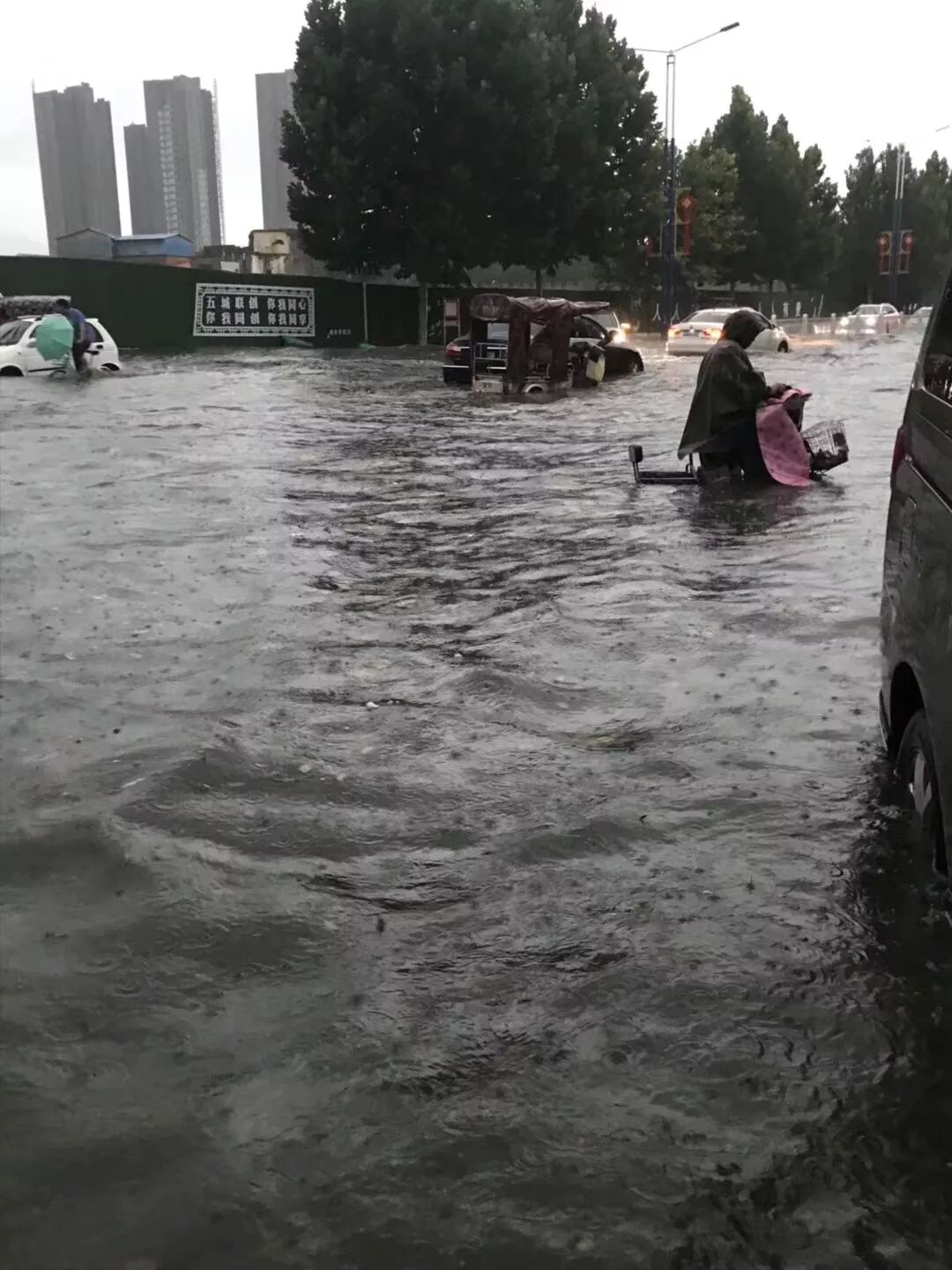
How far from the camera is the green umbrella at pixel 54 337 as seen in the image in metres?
23.2

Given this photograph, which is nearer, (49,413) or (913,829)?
(913,829)

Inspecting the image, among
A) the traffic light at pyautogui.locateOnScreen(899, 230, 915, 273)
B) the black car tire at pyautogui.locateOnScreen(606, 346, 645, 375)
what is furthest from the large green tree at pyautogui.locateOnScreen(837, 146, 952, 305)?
the black car tire at pyautogui.locateOnScreen(606, 346, 645, 375)

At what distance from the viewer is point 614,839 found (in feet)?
12.4

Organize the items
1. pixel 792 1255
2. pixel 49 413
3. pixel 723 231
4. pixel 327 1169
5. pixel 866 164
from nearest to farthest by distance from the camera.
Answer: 1. pixel 792 1255
2. pixel 327 1169
3. pixel 49 413
4. pixel 723 231
5. pixel 866 164

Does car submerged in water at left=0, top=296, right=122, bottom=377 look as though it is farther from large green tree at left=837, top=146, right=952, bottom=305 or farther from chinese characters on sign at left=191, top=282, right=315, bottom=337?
large green tree at left=837, top=146, right=952, bottom=305

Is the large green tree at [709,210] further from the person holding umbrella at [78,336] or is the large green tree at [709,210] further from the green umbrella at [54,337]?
the green umbrella at [54,337]

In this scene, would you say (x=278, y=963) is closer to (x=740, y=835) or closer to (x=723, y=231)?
(x=740, y=835)

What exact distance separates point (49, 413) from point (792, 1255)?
1717 cm

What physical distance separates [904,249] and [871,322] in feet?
134

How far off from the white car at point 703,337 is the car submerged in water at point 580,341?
395 centimetres

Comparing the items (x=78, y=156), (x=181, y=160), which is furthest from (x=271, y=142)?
(x=78, y=156)

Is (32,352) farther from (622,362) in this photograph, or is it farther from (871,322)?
(871,322)

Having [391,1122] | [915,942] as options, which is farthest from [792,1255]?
[915,942]

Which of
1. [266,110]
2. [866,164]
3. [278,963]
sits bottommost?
[278,963]
